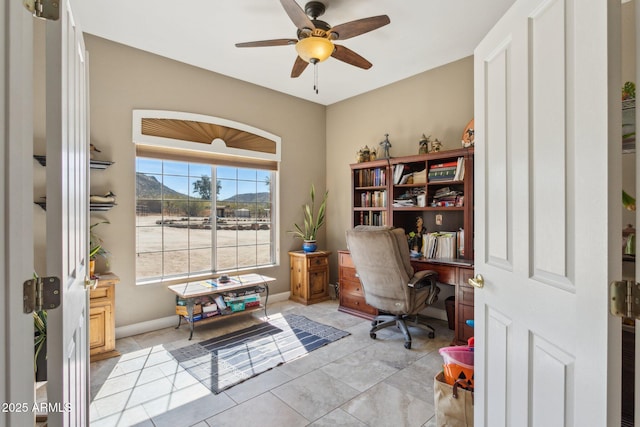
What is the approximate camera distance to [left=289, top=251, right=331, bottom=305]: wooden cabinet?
4344mm

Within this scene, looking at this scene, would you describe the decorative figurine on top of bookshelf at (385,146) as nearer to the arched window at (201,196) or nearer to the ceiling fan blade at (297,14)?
the arched window at (201,196)

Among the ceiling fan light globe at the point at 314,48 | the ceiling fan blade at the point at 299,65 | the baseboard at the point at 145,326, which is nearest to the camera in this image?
the ceiling fan light globe at the point at 314,48

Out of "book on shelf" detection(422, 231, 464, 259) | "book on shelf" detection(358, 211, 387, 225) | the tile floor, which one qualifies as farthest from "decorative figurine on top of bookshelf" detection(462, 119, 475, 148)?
the tile floor

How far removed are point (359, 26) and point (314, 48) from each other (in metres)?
0.36

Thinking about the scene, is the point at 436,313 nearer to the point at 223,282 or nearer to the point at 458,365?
the point at 458,365

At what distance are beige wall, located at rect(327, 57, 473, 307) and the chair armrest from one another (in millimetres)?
761

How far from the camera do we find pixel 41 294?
2.68 ft

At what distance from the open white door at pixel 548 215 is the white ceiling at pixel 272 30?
151 centimetres

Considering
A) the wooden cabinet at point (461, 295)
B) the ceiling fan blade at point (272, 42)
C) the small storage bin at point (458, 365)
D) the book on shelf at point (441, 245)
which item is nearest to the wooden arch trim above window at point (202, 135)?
the ceiling fan blade at point (272, 42)

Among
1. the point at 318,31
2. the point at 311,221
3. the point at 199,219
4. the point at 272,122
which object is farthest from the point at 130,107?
the point at 311,221

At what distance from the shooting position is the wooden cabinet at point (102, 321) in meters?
2.69

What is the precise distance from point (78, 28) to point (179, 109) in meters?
2.33

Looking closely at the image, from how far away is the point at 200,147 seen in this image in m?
3.71

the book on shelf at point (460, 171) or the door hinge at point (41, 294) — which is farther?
the book on shelf at point (460, 171)
